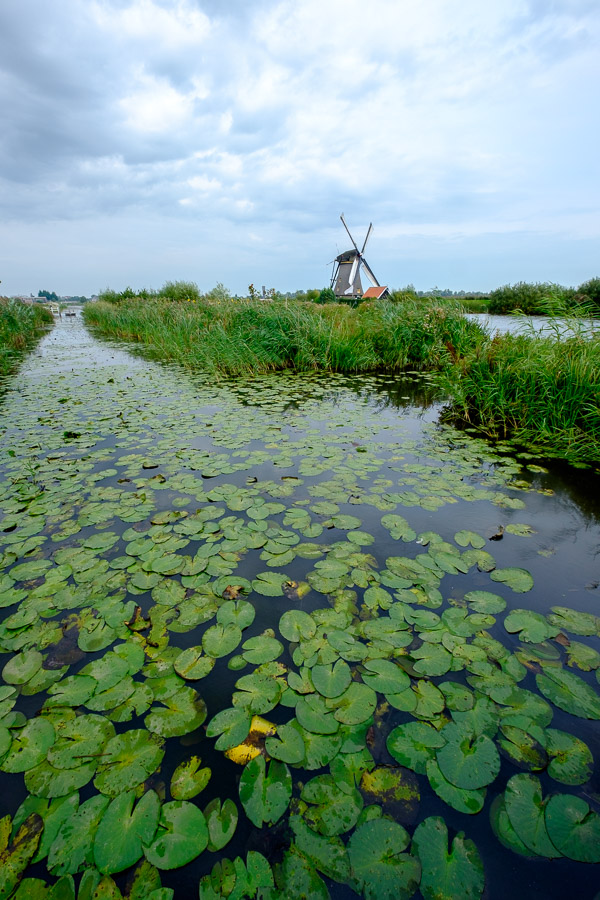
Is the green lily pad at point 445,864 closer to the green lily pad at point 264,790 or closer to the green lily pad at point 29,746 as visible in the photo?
the green lily pad at point 264,790

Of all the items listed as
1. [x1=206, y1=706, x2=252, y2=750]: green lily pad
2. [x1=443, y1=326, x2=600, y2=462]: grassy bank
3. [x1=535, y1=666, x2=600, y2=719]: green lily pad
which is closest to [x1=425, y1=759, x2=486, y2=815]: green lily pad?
[x1=535, y1=666, x2=600, y2=719]: green lily pad

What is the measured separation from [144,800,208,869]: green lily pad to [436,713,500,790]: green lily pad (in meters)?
0.70

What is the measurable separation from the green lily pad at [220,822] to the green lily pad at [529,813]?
0.75m

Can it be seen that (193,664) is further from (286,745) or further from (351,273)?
(351,273)

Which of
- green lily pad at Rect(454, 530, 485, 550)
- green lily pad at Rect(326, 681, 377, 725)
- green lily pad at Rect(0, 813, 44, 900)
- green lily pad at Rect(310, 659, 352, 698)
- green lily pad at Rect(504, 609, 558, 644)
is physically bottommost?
green lily pad at Rect(0, 813, 44, 900)

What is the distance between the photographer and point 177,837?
A: 0.97 meters

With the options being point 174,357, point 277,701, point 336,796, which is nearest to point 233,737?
point 277,701

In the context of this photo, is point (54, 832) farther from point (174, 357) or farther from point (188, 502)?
point (174, 357)

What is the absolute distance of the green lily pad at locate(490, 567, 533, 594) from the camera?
1.87 metres

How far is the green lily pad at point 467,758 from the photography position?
1083 millimetres

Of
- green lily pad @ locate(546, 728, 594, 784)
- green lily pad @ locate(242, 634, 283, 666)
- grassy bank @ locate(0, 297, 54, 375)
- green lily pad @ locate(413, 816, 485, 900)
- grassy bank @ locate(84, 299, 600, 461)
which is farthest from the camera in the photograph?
grassy bank @ locate(0, 297, 54, 375)

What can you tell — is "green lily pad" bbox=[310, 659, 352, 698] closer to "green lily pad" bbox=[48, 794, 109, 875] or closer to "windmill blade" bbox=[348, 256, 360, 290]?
"green lily pad" bbox=[48, 794, 109, 875]

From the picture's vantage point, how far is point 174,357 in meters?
9.95

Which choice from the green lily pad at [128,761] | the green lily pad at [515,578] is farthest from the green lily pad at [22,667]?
the green lily pad at [515,578]
